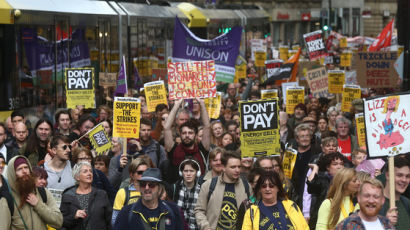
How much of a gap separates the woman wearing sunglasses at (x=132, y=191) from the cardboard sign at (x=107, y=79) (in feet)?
38.5

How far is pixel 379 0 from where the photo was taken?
75688 mm

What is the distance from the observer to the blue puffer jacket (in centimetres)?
691

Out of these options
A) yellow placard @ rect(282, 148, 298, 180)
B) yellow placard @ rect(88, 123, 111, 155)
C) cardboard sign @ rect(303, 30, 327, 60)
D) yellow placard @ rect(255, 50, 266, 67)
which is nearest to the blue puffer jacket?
yellow placard @ rect(282, 148, 298, 180)

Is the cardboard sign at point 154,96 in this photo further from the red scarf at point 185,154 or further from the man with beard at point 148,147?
the red scarf at point 185,154

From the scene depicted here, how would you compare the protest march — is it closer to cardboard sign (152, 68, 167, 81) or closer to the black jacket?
the black jacket

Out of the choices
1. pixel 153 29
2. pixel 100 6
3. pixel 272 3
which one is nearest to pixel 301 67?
pixel 153 29

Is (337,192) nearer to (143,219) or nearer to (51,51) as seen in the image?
(143,219)

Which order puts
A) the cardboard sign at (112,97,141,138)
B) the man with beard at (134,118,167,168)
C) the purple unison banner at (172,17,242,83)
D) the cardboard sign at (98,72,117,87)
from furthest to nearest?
the cardboard sign at (98,72,117,87) < the purple unison banner at (172,17,242,83) < the cardboard sign at (112,97,141,138) < the man with beard at (134,118,167,168)

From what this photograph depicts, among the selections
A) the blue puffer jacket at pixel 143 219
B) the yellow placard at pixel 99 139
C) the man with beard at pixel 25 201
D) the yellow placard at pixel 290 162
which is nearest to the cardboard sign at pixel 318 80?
the yellow placard at pixel 99 139

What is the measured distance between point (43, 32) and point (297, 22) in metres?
54.5

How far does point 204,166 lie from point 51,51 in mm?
8527

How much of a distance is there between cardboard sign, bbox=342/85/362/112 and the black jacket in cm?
845

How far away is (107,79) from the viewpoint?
20156mm

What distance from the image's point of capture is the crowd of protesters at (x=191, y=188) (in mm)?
7008
